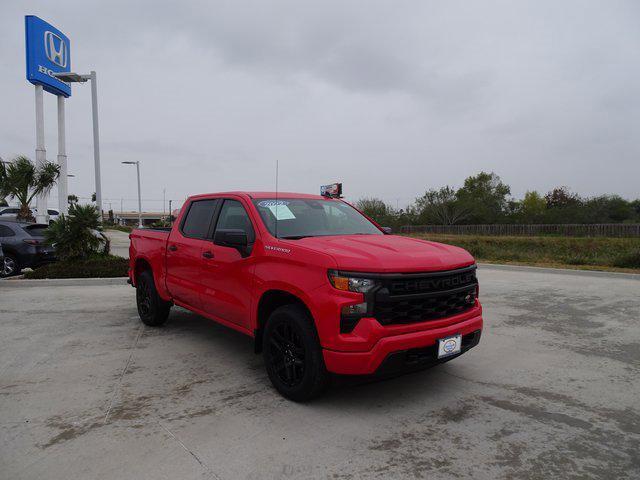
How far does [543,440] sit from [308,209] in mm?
3012

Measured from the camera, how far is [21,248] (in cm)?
1226

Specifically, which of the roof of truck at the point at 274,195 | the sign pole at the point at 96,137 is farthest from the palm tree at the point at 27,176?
the roof of truck at the point at 274,195

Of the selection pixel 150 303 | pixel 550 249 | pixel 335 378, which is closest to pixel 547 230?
pixel 550 249

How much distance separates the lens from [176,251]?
5.62m

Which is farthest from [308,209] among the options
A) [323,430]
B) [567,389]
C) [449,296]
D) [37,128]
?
[37,128]

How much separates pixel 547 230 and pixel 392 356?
4346 cm

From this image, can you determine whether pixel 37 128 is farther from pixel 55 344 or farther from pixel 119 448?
pixel 119 448

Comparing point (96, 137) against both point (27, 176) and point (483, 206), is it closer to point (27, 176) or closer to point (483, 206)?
point (27, 176)

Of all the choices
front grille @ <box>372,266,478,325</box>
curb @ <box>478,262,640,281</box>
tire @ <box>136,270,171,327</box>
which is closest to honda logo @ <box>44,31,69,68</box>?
tire @ <box>136,270,171,327</box>

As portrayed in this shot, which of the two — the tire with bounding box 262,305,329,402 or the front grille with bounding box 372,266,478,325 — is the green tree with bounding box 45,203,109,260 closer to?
the tire with bounding box 262,305,329,402

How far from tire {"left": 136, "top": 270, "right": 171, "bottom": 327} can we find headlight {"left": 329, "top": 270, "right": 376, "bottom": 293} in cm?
351

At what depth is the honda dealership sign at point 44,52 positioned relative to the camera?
27.0 m

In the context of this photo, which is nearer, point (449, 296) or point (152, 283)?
point (449, 296)

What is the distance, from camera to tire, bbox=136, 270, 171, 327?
6258mm
